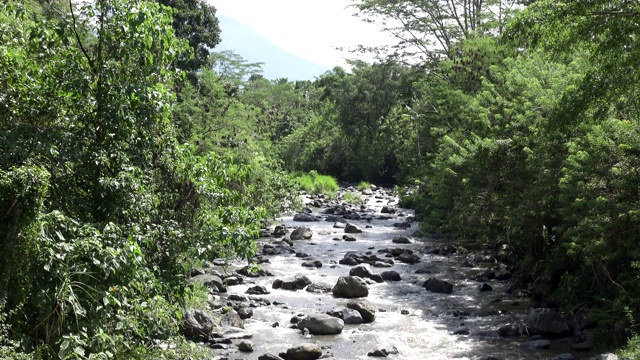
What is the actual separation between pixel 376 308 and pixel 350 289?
123 cm

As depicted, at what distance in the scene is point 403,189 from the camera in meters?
27.2

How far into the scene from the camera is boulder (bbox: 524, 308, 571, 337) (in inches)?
468

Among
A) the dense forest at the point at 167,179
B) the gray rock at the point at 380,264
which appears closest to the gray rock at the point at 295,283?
the dense forest at the point at 167,179

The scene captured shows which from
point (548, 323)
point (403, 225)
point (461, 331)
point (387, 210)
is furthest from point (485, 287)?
point (387, 210)

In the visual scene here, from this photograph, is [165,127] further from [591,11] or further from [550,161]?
[550,161]

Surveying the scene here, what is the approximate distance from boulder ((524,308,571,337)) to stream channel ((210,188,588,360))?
1.03 ft

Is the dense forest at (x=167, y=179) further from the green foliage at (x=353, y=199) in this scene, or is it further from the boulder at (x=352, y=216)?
the green foliage at (x=353, y=199)

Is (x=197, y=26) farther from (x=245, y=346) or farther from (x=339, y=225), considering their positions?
(x=245, y=346)

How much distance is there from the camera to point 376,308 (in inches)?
567

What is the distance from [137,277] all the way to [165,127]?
2.22 meters

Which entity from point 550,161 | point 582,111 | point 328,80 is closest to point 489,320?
point 550,161

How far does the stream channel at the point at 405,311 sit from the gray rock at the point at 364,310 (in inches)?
5.2

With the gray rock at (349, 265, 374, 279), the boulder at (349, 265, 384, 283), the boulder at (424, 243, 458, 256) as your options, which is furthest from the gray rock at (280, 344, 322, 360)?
the boulder at (424, 243, 458, 256)

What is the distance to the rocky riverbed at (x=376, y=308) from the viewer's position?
1136 centimetres
